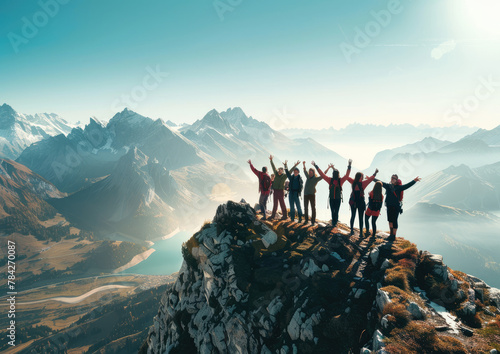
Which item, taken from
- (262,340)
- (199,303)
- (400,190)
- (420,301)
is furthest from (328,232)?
(199,303)

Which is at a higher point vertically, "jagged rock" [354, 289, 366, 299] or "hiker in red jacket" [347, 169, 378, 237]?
"hiker in red jacket" [347, 169, 378, 237]

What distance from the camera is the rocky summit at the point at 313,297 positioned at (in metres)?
12.1

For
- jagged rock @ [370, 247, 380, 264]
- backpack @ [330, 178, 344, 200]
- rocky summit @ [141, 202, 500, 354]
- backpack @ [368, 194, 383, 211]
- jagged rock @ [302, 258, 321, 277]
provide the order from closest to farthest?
rocky summit @ [141, 202, 500, 354]
jagged rock @ [370, 247, 380, 264]
jagged rock @ [302, 258, 321, 277]
backpack @ [368, 194, 383, 211]
backpack @ [330, 178, 344, 200]

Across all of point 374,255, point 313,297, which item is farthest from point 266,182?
point 313,297

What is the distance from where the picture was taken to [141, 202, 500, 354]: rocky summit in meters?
12.1

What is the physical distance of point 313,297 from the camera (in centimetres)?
1634

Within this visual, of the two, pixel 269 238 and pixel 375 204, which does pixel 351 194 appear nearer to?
pixel 375 204

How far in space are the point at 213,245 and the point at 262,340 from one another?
33.7 feet

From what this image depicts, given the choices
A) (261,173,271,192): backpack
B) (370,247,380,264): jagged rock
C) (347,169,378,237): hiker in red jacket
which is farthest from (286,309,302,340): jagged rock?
(261,173,271,192): backpack

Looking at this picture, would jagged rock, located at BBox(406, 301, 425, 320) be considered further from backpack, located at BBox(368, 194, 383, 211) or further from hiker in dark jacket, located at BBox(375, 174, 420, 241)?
backpack, located at BBox(368, 194, 383, 211)

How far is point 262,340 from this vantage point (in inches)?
660

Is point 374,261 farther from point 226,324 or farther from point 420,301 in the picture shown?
point 226,324

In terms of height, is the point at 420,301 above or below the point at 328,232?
below

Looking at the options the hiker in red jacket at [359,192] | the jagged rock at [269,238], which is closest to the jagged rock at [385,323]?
the hiker in red jacket at [359,192]
